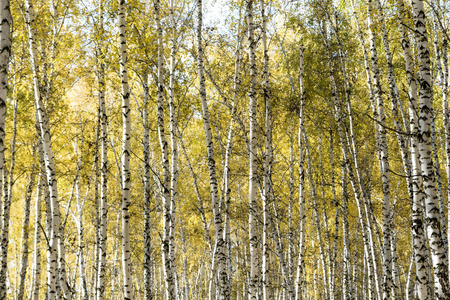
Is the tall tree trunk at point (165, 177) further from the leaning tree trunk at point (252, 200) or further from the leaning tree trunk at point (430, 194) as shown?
the leaning tree trunk at point (430, 194)

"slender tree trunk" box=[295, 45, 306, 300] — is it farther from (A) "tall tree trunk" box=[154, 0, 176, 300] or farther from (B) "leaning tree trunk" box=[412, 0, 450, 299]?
(B) "leaning tree trunk" box=[412, 0, 450, 299]

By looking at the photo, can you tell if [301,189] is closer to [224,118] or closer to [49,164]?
[224,118]

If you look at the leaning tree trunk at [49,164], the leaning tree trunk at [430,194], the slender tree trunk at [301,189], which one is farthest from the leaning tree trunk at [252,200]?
the leaning tree trunk at [49,164]

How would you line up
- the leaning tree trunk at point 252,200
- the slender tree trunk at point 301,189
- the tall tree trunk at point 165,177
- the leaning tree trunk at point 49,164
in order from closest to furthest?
the leaning tree trunk at point 49,164 → the leaning tree trunk at point 252,200 → the tall tree trunk at point 165,177 → the slender tree trunk at point 301,189

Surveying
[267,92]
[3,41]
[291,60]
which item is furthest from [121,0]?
[291,60]

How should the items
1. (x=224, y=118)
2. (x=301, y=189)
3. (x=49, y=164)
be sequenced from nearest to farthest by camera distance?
(x=49, y=164)
(x=301, y=189)
(x=224, y=118)

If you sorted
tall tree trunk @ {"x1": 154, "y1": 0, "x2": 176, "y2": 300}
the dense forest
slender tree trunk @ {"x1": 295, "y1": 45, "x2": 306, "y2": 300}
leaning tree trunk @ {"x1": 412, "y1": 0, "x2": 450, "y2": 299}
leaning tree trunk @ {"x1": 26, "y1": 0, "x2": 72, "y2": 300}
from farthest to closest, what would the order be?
slender tree trunk @ {"x1": 295, "y1": 45, "x2": 306, "y2": 300} → tall tree trunk @ {"x1": 154, "y1": 0, "x2": 176, "y2": 300} → leaning tree trunk @ {"x1": 26, "y1": 0, "x2": 72, "y2": 300} → the dense forest → leaning tree trunk @ {"x1": 412, "y1": 0, "x2": 450, "y2": 299}

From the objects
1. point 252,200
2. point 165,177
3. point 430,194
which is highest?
point 165,177

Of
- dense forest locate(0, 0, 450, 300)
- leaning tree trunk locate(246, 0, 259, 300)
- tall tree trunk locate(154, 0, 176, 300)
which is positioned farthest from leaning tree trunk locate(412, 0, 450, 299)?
tall tree trunk locate(154, 0, 176, 300)

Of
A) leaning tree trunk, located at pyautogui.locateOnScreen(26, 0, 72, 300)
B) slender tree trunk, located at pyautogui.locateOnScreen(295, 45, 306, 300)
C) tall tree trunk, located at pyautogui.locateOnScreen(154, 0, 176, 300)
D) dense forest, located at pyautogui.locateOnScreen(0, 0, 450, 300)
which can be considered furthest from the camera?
slender tree trunk, located at pyautogui.locateOnScreen(295, 45, 306, 300)

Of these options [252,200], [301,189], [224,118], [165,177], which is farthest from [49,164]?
[224,118]

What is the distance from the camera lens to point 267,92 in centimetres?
746

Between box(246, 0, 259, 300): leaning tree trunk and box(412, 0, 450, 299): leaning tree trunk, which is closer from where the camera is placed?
box(412, 0, 450, 299): leaning tree trunk

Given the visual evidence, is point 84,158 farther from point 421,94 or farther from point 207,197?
point 421,94
